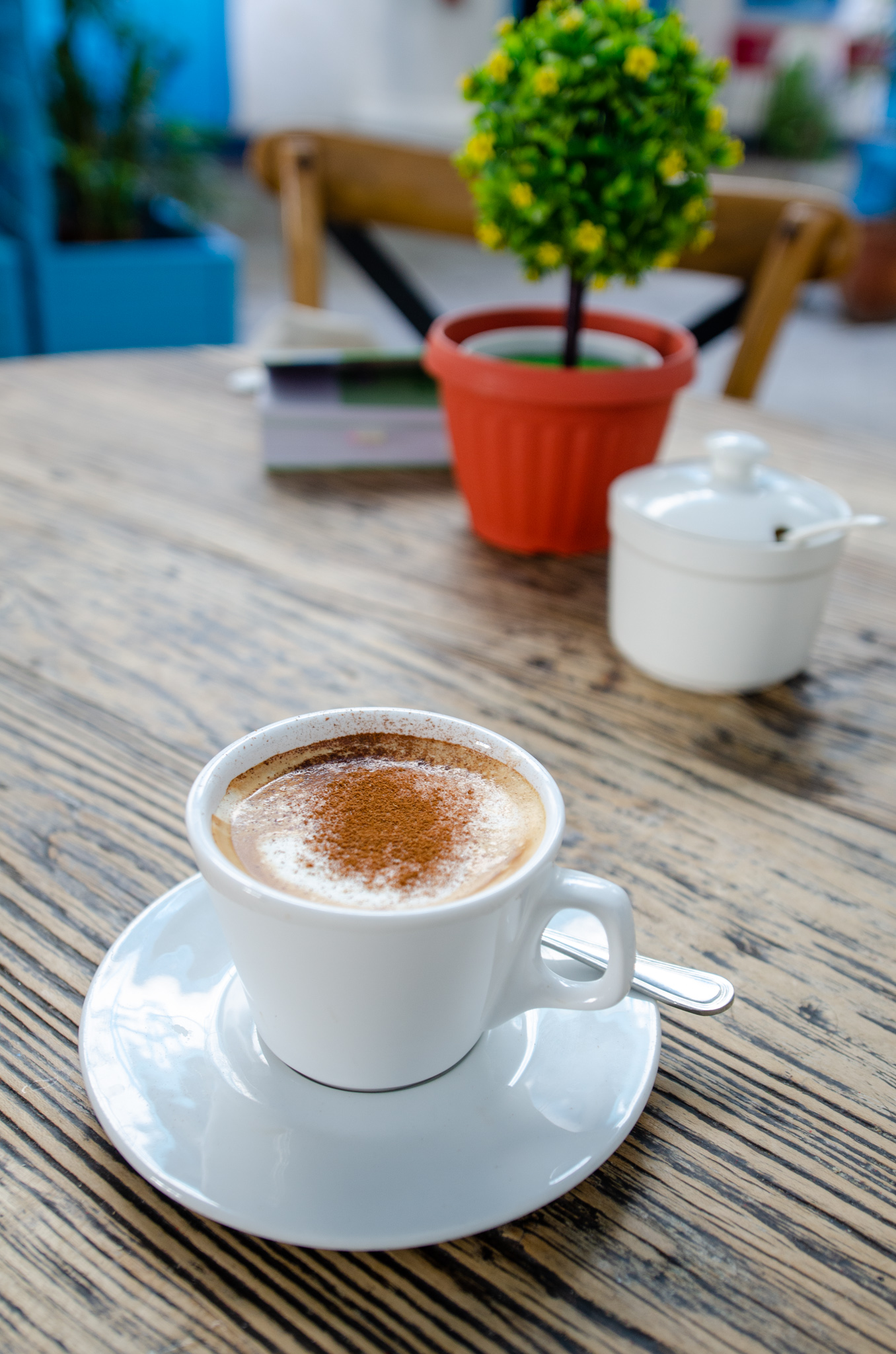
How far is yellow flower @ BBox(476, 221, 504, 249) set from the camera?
697 mm

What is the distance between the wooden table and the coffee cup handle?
5 cm

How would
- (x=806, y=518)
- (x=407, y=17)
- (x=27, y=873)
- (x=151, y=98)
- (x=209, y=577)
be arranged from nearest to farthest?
(x=27, y=873)
(x=806, y=518)
(x=209, y=577)
(x=151, y=98)
(x=407, y=17)

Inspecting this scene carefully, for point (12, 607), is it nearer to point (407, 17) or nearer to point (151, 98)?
point (151, 98)

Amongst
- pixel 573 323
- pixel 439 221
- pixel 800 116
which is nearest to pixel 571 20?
pixel 573 323

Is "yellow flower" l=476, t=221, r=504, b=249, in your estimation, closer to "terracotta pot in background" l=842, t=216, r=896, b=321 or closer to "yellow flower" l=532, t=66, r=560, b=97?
"yellow flower" l=532, t=66, r=560, b=97

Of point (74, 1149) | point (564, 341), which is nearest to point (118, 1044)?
point (74, 1149)

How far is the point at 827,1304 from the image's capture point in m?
0.28

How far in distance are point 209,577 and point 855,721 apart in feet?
1.36

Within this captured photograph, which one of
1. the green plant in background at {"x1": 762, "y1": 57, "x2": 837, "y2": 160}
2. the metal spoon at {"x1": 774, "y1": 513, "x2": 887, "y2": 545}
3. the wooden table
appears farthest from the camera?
the green plant in background at {"x1": 762, "y1": 57, "x2": 837, "y2": 160}

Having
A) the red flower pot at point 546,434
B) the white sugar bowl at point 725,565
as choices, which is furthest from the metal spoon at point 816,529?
the red flower pot at point 546,434

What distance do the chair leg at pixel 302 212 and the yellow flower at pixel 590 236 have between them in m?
0.78

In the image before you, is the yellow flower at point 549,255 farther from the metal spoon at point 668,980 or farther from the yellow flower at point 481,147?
the metal spoon at point 668,980

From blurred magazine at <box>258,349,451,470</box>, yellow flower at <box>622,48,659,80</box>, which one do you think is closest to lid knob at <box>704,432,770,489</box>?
yellow flower at <box>622,48,659,80</box>

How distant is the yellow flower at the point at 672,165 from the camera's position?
63cm
